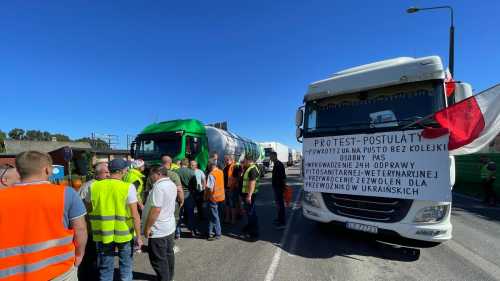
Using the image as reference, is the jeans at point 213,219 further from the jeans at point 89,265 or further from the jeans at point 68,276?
the jeans at point 68,276

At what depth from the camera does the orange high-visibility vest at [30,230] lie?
1867 mm

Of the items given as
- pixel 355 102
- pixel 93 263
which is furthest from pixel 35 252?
pixel 355 102

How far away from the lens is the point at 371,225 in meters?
4.41

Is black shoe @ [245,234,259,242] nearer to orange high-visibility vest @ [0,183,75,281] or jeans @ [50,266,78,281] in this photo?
jeans @ [50,266,78,281]

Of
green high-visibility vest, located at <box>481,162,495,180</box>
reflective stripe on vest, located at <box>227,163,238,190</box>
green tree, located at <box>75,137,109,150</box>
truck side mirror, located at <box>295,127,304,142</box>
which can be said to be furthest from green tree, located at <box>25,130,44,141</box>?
green high-visibility vest, located at <box>481,162,495,180</box>

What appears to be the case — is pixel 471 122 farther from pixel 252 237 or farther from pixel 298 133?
pixel 252 237

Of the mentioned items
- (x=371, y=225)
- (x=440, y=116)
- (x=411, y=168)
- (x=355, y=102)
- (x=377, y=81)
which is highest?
(x=377, y=81)

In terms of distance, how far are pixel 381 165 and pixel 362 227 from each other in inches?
43.5

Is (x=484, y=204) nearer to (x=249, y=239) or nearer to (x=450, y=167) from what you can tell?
(x=450, y=167)

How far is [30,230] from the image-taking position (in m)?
1.91

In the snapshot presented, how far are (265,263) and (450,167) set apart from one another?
3221 mm

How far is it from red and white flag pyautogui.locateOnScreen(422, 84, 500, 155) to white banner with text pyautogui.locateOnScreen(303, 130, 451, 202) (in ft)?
0.49

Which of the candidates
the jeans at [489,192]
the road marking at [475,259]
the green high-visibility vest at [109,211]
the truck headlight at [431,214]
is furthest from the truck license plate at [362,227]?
the jeans at [489,192]

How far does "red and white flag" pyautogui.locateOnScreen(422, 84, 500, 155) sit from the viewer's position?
13.0 ft
